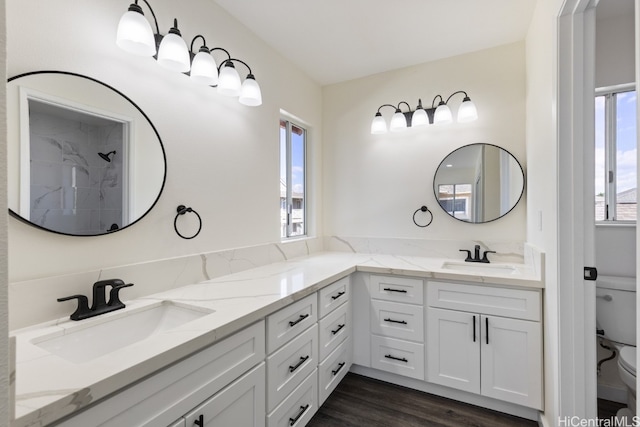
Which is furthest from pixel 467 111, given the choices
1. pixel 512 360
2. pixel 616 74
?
pixel 512 360

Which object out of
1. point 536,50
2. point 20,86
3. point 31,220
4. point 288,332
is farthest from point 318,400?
point 536,50

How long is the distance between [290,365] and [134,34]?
64.2 inches

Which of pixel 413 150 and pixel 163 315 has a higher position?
pixel 413 150

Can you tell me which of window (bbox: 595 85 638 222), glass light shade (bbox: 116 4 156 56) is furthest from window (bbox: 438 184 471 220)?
glass light shade (bbox: 116 4 156 56)

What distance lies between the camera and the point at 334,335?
1928mm

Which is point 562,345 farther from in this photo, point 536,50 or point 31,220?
point 31,220

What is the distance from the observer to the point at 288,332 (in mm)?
1448

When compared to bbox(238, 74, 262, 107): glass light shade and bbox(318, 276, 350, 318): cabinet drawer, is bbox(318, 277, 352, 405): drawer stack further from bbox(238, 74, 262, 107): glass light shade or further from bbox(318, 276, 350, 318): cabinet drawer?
bbox(238, 74, 262, 107): glass light shade

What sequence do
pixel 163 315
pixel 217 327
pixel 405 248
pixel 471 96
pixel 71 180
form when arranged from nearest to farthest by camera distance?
pixel 217 327 < pixel 71 180 < pixel 163 315 < pixel 471 96 < pixel 405 248

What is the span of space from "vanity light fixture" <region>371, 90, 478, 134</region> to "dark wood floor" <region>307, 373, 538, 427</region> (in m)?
2.01

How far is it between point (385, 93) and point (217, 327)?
2466 mm

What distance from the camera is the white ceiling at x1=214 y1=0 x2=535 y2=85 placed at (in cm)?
187

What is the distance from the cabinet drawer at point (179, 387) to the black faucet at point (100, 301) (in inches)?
19.4

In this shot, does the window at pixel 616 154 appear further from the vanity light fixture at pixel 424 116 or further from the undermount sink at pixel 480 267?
the vanity light fixture at pixel 424 116
